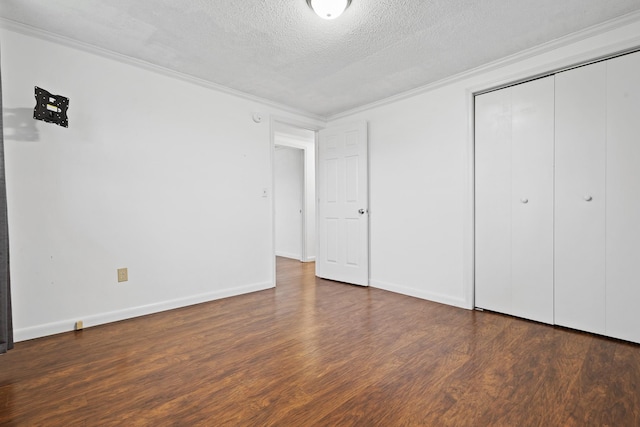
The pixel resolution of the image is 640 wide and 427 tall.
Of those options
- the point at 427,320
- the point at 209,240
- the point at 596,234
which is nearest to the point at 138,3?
the point at 209,240

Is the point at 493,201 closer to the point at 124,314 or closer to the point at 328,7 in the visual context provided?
the point at 328,7

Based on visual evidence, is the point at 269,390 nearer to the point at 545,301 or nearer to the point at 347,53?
the point at 545,301

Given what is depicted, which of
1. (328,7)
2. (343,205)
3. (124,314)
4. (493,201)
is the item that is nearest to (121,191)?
(124,314)

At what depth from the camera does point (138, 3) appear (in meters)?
2.07

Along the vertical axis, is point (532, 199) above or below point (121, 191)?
below

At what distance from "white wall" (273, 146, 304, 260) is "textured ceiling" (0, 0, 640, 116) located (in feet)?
10.2

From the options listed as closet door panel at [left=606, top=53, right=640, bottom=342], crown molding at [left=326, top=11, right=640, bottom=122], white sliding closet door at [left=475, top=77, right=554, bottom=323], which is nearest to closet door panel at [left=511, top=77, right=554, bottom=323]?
white sliding closet door at [left=475, top=77, right=554, bottom=323]

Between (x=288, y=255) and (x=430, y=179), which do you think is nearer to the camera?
(x=430, y=179)

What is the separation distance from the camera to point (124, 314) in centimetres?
282

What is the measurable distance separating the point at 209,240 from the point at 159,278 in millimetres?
627

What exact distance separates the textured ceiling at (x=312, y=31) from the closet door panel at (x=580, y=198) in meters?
0.49

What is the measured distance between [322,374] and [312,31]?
2.46 meters

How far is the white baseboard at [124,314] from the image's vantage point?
2.38m

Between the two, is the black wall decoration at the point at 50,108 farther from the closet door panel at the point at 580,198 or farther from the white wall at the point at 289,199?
the closet door panel at the point at 580,198
